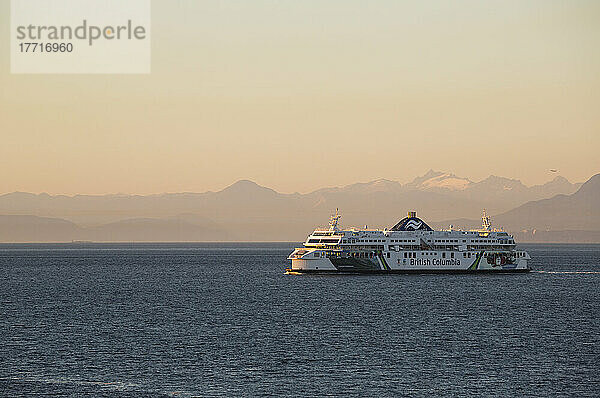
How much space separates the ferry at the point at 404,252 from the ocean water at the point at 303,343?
2910 centimetres

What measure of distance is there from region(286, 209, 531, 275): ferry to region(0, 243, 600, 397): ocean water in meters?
29.1

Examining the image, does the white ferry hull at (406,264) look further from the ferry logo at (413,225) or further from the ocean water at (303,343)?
the ocean water at (303,343)

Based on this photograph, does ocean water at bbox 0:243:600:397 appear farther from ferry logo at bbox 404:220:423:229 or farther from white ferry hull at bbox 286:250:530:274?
ferry logo at bbox 404:220:423:229

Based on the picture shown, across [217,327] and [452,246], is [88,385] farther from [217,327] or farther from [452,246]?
[452,246]

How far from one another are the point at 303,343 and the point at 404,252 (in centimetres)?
9327

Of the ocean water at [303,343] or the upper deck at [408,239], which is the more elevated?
the upper deck at [408,239]

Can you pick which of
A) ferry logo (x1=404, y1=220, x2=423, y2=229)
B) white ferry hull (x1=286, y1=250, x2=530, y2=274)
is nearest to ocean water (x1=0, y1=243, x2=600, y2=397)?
white ferry hull (x1=286, y1=250, x2=530, y2=274)

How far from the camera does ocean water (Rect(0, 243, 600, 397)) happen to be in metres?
55.7

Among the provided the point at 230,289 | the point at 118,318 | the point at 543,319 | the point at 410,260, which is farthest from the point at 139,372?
the point at 410,260

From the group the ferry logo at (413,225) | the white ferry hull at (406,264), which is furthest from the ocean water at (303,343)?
the ferry logo at (413,225)

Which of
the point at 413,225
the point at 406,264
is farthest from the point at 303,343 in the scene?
the point at 413,225

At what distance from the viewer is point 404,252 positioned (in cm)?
16500

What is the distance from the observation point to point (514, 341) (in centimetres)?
7575

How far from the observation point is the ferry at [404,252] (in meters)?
164
